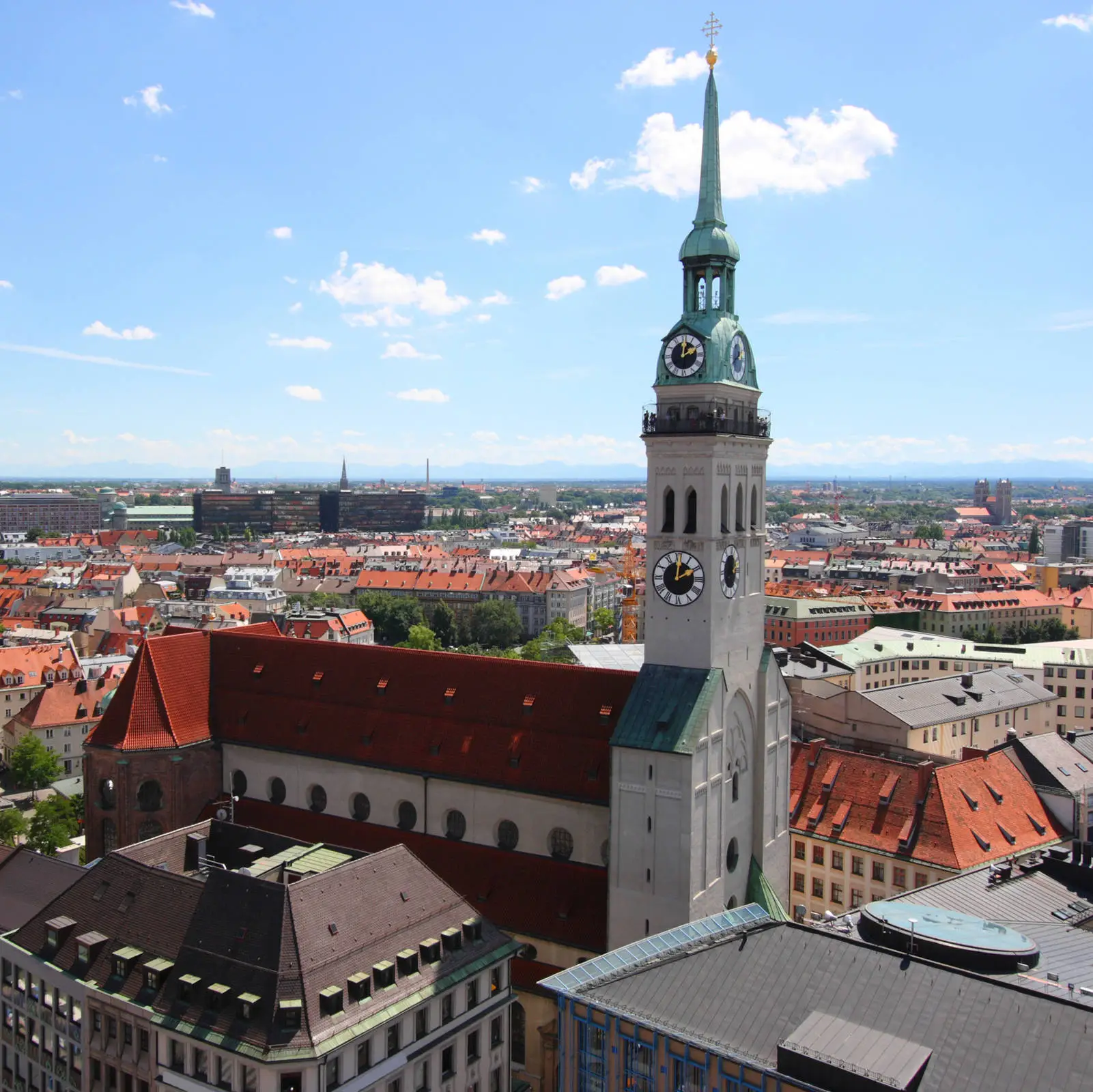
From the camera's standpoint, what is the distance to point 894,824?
2554 inches

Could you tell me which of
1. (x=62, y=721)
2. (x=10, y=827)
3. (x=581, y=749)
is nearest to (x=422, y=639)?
(x=62, y=721)

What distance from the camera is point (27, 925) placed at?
4684cm

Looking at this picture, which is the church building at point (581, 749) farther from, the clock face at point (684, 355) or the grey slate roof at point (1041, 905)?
the grey slate roof at point (1041, 905)

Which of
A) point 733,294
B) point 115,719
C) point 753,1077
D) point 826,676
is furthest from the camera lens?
point 826,676

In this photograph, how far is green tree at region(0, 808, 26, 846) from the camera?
74750mm

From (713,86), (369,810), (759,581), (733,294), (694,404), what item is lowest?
(369,810)

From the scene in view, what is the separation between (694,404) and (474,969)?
975 inches

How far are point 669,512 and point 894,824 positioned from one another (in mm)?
28158

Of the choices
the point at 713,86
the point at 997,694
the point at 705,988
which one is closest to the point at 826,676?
the point at 997,694

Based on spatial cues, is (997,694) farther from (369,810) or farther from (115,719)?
(115,719)

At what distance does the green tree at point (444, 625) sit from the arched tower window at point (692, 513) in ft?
445

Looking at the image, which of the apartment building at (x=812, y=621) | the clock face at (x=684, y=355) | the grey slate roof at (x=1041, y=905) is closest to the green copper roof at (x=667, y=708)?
the grey slate roof at (x=1041, y=905)

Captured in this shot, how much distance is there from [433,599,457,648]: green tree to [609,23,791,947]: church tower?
432 ft

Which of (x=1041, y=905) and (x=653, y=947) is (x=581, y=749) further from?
(x=1041, y=905)
